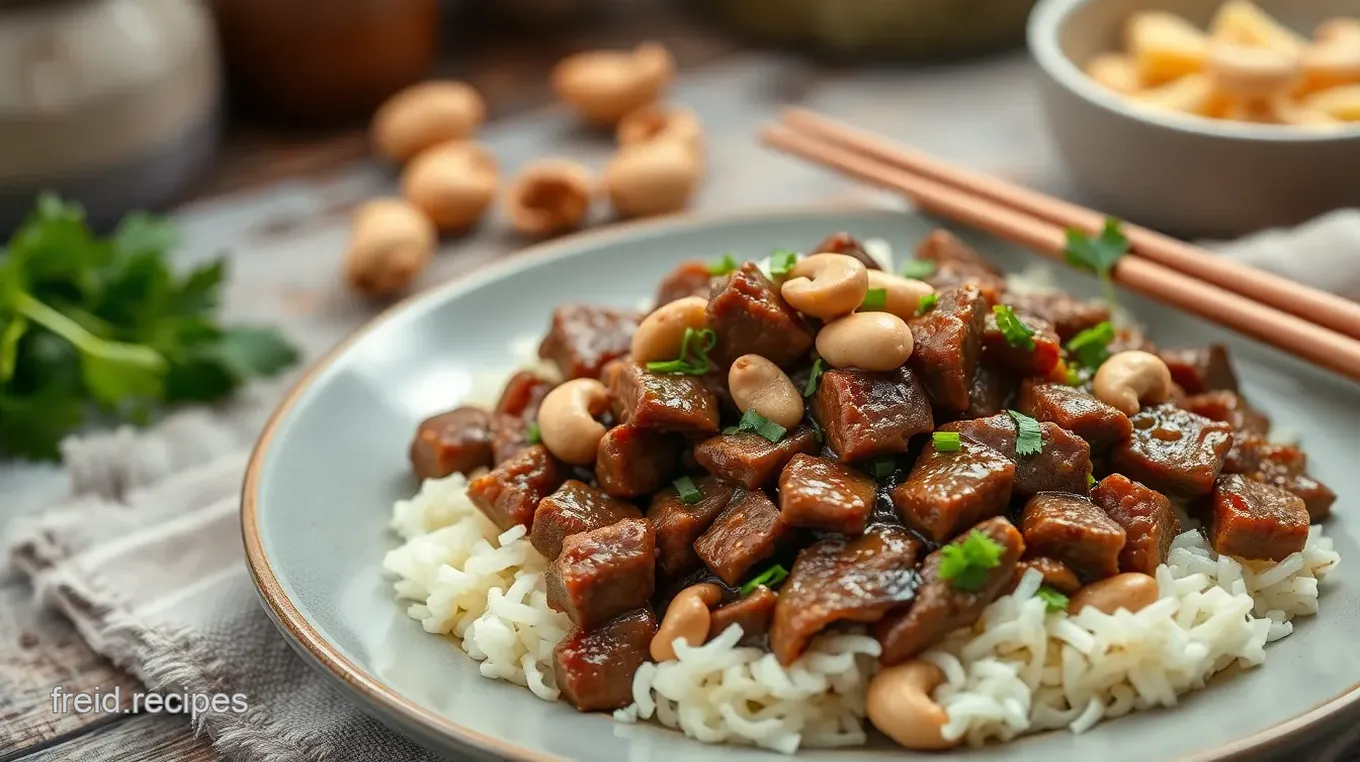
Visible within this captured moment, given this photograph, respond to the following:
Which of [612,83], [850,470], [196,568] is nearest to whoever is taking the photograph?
[850,470]

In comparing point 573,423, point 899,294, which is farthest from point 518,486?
point 899,294

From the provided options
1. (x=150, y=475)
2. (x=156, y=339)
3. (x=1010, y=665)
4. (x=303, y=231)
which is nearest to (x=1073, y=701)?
(x=1010, y=665)

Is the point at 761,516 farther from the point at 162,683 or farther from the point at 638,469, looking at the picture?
the point at 162,683

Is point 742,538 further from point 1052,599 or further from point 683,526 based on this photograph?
point 1052,599

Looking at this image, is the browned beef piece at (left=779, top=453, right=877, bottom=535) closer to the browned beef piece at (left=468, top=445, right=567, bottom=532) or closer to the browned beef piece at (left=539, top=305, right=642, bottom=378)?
the browned beef piece at (left=468, top=445, right=567, bottom=532)

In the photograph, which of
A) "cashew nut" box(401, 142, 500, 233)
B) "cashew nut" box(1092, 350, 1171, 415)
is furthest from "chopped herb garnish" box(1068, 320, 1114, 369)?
"cashew nut" box(401, 142, 500, 233)

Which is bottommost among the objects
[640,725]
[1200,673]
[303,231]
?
[303,231]

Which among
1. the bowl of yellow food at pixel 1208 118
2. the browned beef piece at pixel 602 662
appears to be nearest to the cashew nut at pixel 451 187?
the bowl of yellow food at pixel 1208 118
